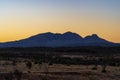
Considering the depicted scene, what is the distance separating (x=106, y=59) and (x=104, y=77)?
20.1 meters

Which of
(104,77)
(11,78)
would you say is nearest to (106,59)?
(104,77)

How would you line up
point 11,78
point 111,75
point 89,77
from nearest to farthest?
1. point 11,78
2. point 89,77
3. point 111,75

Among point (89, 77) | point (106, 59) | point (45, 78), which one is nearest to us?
Answer: point (45, 78)

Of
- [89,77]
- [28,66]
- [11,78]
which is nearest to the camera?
[11,78]

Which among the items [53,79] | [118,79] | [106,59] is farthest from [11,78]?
[106,59]

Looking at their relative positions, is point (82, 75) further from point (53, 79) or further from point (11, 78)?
point (11, 78)

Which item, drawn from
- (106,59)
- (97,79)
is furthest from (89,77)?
(106,59)

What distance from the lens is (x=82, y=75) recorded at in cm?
4897

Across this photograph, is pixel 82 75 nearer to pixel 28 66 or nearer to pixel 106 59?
pixel 28 66

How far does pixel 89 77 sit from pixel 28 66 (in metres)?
14.9

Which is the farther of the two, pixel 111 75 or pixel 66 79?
pixel 111 75

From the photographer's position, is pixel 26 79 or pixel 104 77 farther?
pixel 104 77

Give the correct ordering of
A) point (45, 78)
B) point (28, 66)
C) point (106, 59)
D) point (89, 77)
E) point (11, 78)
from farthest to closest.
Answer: point (106, 59) < point (28, 66) < point (89, 77) < point (45, 78) < point (11, 78)

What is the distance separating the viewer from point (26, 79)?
1684 inches
